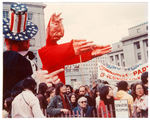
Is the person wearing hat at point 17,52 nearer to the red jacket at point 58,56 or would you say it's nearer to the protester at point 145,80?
the red jacket at point 58,56

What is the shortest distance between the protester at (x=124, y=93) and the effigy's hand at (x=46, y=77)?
140 centimetres

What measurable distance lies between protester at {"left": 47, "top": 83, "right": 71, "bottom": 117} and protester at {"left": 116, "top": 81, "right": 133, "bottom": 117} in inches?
46.1

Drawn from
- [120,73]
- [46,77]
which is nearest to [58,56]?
[46,77]

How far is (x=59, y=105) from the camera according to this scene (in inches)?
217

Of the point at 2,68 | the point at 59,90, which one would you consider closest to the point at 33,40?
the point at 2,68

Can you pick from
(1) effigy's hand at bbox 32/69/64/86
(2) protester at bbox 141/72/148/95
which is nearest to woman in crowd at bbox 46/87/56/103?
(1) effigy's hand at bbox 32/69/64/86

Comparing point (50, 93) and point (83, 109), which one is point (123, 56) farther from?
point (50, 93)

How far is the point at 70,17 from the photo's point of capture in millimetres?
5656

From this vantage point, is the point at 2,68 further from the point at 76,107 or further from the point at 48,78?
the point at 76,107

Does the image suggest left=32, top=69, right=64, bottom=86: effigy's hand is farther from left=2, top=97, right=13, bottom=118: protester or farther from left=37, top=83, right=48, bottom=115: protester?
left=2, top=97, right=13, bottom=118: protester

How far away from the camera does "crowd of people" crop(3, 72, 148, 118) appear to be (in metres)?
5.27

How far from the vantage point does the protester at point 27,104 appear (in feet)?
17.3

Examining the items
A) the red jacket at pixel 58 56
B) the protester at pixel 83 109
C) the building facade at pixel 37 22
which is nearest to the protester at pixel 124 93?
the protester at pixel 83 109

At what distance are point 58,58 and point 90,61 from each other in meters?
Answer: 0.75
